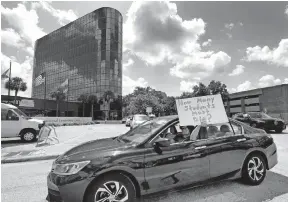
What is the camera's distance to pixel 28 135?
35.7ft

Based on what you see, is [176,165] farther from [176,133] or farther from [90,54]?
[90,54]

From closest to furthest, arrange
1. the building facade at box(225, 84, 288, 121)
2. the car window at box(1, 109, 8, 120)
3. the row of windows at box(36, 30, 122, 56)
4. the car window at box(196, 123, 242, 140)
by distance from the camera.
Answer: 1. the car window at box(196, 123, 242, 140)
2. the car window at box(1, 109, 8, 120)
3. the building facade at box(225, 84, 288, 121)
4. the row of windows at box(36, 30, 122, 56)

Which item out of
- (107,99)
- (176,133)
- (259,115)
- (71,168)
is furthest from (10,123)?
(107,99)

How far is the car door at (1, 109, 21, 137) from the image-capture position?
10.3m

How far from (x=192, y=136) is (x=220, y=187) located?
1.16 meters

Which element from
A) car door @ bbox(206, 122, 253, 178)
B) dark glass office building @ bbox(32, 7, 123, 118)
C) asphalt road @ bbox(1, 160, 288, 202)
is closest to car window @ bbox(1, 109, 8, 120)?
asphalt road @ bbox(1, 160, 288, 202)

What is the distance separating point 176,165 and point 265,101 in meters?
54.5

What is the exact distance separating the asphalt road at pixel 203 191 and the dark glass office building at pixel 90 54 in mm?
50900

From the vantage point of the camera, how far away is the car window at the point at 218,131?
3629mm

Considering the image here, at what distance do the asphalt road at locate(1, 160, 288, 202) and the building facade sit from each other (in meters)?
30.2

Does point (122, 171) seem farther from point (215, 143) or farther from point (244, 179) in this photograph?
point (244, 179)

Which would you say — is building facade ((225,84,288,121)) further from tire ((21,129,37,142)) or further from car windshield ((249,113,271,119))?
tire ((21,129,37,142))

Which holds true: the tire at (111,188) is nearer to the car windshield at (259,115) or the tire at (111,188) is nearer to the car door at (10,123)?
the car door at (10,123)

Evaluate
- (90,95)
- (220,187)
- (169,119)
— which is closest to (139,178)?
(169,119)
